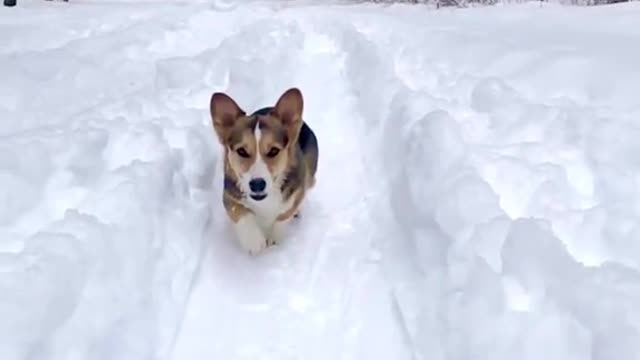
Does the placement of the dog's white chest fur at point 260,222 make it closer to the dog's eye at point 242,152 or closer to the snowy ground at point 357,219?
the snowy ground at point 357,219

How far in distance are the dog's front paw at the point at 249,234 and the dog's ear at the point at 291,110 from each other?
1.63ft

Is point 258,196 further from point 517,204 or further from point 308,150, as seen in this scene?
point 517,204

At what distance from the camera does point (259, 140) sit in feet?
14.2

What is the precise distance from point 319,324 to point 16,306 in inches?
53.1

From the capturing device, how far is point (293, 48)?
9.98 m

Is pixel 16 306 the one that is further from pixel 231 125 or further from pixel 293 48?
pixel 293 48

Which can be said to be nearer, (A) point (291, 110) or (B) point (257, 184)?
(B) point (257, 184)

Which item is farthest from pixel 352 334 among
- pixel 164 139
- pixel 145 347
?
pixel 164 139

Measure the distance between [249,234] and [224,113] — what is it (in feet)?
2.13

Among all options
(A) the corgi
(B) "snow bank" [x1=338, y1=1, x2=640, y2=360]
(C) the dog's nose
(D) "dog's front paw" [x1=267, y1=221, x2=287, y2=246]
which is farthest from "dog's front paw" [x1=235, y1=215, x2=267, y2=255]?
(B) "snow bank" [x1=338, y1=1, x2=640, y2=360]

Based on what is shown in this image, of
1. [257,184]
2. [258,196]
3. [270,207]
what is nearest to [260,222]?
[270,207]

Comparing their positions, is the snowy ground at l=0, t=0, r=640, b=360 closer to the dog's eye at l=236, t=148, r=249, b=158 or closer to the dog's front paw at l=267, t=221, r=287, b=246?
the dog's front paw at l=267, t=221, r=287, b=246

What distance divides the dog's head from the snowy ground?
1.46 feet

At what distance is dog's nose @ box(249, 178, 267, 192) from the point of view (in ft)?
13.9
